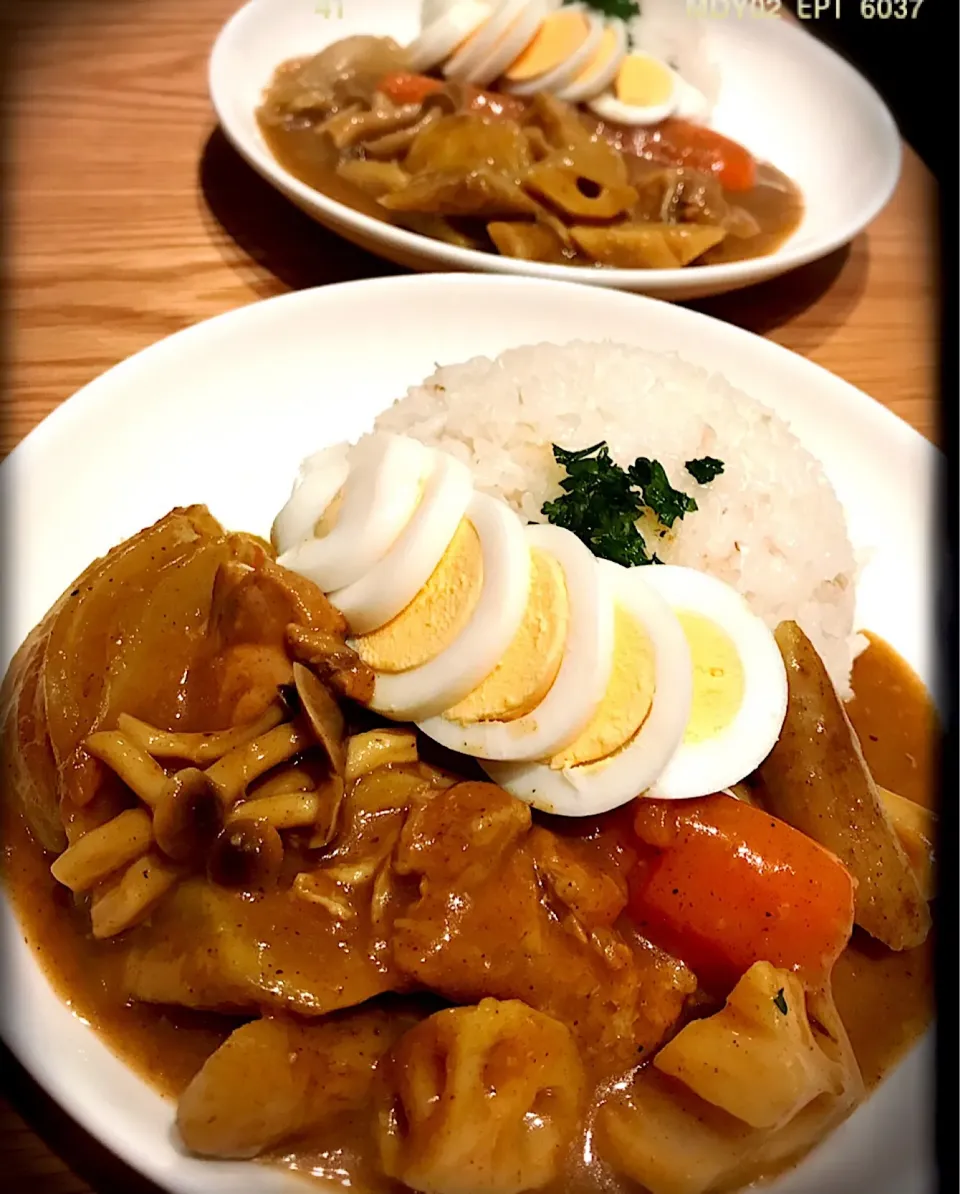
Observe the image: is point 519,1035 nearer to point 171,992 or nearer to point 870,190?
point 171,992

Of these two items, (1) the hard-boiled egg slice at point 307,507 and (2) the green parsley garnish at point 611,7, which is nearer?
(1) the hard-boiled egg slice at point 307,507

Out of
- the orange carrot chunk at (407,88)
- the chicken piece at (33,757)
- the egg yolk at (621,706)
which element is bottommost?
the chicken piece at (33,757)

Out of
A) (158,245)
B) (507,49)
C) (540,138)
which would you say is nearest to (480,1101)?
(158,245)

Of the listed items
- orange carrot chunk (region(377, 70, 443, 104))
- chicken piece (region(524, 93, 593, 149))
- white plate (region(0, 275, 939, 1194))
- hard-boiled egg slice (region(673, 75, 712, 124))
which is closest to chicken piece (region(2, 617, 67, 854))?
white plate (region(0, 275, 939, 1194))

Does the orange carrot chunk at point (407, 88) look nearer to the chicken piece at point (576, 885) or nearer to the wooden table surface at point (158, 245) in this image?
the wooden table surface at point (158, 245)

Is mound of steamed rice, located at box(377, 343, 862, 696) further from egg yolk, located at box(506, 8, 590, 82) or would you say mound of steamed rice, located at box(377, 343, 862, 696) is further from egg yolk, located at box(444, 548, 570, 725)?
egg yolk, located at box(506, 8, 590, 82)

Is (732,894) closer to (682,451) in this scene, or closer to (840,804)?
(840,804)

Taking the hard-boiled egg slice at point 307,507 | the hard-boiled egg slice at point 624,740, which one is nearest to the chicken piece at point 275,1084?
the hard-boiled egg slice at point 624,740
